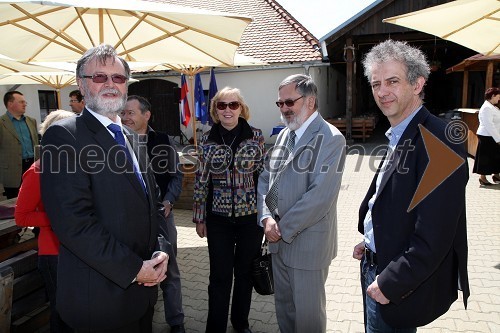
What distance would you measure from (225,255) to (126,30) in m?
2.95

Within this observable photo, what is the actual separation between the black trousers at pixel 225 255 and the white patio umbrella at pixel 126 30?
1.82 m

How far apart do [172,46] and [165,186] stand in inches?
81.6

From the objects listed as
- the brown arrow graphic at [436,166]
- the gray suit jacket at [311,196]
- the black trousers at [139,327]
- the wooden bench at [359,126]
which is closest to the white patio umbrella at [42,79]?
the gray suit jacket at [311,196]

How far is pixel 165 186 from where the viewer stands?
12.0 feet

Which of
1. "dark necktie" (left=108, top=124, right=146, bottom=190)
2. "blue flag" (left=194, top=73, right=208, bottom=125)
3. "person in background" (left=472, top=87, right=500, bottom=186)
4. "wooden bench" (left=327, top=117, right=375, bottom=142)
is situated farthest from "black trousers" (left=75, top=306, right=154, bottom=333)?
"wooden bench" (left=327, top=117, right=375, bottom=142)

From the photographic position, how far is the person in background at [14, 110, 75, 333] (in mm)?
2631

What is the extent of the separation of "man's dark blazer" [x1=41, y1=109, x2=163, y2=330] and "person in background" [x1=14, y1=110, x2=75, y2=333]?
1062mm

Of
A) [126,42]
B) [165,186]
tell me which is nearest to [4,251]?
[165,186]

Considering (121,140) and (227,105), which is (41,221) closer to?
Result: (121,140)

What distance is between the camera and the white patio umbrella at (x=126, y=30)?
3.24 metres

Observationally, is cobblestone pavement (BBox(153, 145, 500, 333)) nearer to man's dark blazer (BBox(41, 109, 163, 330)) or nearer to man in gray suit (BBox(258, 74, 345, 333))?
man in gray suit (BBox(258, 74, 345, 333))

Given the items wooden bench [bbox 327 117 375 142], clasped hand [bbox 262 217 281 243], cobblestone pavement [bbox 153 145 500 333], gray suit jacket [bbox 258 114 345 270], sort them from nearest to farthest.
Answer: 1. gray suit jacket [bbox 258 114 345 270]
2. clasped hand [bbox 262 217 281 243]
3. cobblestone pavement [bbox 153 145 500 333]
4. wooden bench [bbox 327 117 375 142]

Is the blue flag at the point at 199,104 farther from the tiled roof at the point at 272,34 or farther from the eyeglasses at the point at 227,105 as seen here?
the eyeglasses at the point at 227,105

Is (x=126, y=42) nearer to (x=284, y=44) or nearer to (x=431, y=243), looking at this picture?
(x=431, y=243)
